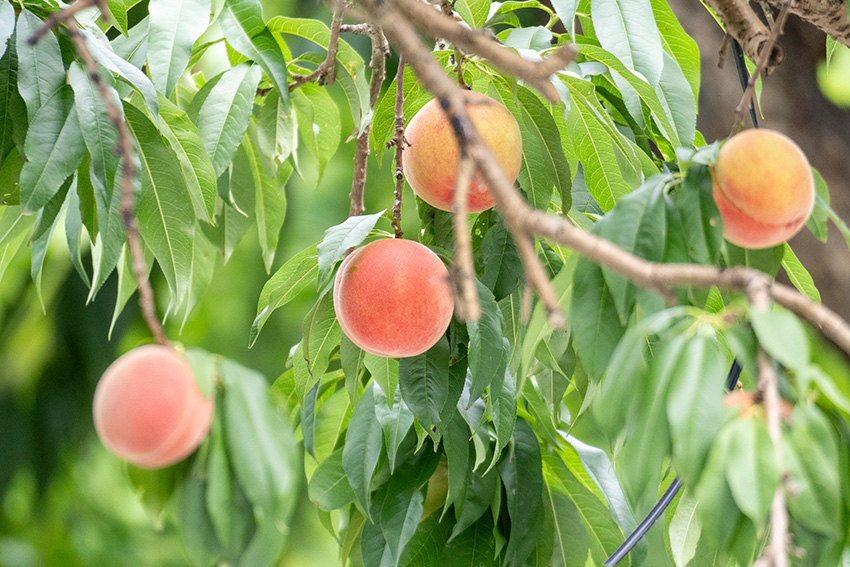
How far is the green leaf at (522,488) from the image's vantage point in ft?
2.30

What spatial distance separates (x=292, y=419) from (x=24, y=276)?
139 centimetres

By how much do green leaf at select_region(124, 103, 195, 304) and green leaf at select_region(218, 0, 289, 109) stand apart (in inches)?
3.7

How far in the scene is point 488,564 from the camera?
28.5 inches

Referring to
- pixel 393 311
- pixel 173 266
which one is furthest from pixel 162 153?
pixel 393 311

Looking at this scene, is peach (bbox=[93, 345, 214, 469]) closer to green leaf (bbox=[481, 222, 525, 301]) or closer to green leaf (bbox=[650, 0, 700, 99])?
green leaf (bbox=[481, 222, 525, 301])

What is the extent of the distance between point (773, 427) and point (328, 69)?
2.06 feet

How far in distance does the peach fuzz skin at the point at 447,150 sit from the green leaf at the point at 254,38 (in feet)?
0.35

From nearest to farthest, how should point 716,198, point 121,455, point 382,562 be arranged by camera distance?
point 121,455 < point 716,198 < point 382,562

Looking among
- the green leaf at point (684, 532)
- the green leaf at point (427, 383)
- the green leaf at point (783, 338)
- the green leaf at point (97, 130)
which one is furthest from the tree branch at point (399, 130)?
the green leaf at point (783, 338)

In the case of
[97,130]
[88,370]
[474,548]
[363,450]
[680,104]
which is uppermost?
[97,130]

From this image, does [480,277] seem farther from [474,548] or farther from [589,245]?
[589,245]

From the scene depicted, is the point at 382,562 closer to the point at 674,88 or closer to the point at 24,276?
the point at 674,88

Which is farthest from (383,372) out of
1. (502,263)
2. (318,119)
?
(318,119)

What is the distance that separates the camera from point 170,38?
2.05 feet
